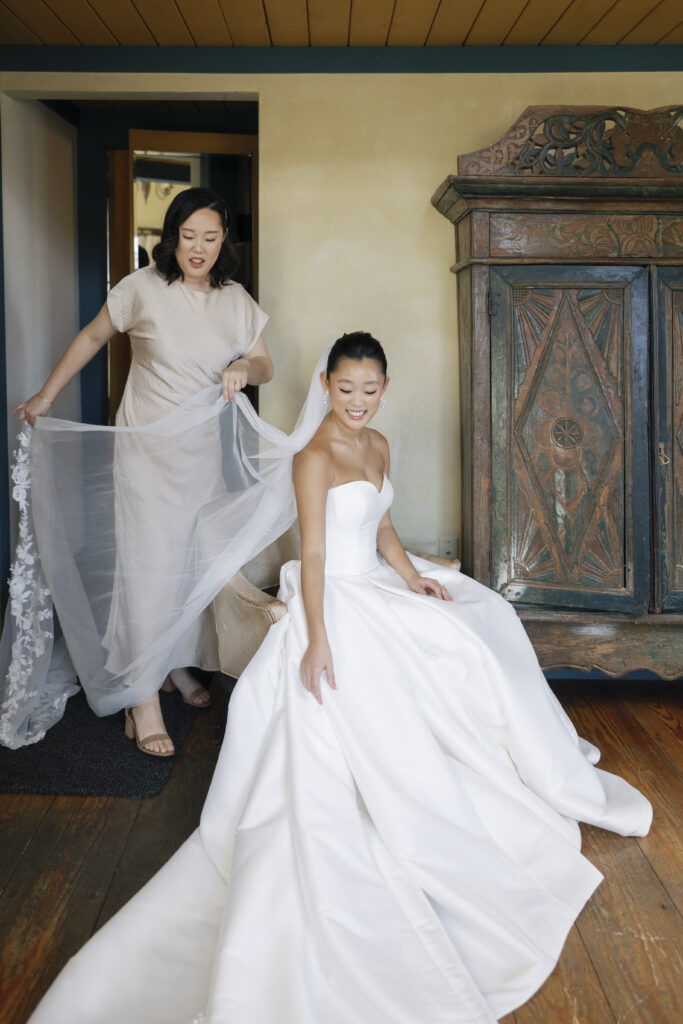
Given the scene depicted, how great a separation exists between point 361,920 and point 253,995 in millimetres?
283

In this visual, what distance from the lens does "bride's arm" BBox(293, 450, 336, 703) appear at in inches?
85.8

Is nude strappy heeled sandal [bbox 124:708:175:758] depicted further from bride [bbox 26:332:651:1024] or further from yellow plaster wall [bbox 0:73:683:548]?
yellow plaster wall [bbox 0:73:683:548]

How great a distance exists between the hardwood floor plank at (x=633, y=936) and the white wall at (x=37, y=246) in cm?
270

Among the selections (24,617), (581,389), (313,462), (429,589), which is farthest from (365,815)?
(581,389)

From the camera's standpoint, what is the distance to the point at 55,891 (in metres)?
2.06

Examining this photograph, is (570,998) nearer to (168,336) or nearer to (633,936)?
(633,936)

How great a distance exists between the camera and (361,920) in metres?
1.72

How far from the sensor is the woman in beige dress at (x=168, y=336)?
276 cm

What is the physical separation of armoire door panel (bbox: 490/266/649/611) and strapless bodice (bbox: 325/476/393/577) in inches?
30.7

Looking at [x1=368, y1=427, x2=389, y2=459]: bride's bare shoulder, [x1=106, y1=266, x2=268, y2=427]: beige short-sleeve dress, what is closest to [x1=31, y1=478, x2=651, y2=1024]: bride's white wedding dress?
[x1=368, y1=427, x2=389, y2=459]: bride's bare shoulder

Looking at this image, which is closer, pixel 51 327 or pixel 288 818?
pixel 288 818

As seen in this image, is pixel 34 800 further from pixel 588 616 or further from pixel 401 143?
pixel 401 143

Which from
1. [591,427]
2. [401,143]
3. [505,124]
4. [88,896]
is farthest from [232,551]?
[505,124]

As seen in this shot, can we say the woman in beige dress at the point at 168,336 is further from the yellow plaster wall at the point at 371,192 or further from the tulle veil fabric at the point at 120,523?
the yellow plaster wall at the point at 371,192
